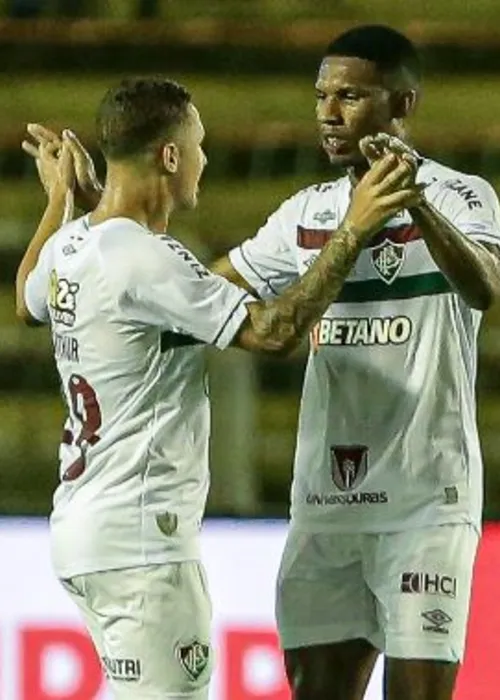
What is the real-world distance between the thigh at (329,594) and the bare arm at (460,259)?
1.36ft

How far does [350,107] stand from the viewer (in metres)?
2.51

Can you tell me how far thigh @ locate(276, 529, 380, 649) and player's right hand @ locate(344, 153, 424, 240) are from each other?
51 cm

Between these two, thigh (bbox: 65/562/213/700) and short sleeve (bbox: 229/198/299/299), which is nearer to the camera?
thigh (bbox: 65/562/213/700)

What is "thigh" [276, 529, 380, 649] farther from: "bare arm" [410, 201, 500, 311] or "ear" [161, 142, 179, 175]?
"ear" [161, 142, 179, 175]

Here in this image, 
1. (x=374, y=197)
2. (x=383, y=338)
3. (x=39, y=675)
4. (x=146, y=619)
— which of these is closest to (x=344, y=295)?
(x=383, y=338)

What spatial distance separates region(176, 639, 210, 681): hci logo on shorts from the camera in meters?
2.31

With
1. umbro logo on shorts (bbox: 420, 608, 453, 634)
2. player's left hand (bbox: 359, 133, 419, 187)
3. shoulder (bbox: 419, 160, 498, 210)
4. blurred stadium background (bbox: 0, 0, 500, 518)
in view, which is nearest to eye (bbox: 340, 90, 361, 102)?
shoulder (bbox: 419, 160, 498, 210)

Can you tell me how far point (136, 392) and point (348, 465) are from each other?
13.8 inches

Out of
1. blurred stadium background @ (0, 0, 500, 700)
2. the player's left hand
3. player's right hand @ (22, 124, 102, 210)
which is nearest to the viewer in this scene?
the player's left hand

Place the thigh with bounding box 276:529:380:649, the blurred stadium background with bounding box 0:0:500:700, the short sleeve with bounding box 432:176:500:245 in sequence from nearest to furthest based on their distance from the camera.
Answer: the short sleeve with bounding box 432:176:500:245 → the thigh with bounding box 276:529:380:649 → the blurred stadium background with bounding box 0:0:500:700

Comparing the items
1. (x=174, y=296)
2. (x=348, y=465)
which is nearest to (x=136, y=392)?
(x=174, y=296)

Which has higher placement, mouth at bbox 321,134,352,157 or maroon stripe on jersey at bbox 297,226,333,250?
mouth at bbox 321,134,352,157

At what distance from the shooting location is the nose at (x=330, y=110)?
98.6 inches

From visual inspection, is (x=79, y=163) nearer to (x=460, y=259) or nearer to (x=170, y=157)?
(x=170, y=157)
